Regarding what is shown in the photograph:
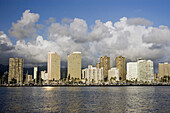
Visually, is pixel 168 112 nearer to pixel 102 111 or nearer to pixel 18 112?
pixel 102 111

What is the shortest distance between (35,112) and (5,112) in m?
9.37

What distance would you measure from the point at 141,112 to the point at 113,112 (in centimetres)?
903

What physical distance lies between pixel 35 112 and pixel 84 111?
1553cm

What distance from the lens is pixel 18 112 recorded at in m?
70.9

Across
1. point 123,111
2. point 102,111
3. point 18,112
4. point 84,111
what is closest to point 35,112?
point 18,112

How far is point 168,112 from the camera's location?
71312 mm

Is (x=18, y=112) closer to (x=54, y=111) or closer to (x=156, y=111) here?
(x=54, y=111)

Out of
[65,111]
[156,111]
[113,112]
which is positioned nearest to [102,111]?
[113,112]

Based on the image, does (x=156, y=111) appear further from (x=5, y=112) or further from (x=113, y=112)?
(x=5, y=112)

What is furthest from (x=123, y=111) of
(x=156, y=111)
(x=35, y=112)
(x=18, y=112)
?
(x=18, y=112)

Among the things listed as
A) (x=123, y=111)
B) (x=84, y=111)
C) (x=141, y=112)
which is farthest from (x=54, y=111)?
(x=141, y=112)

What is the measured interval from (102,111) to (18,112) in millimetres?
26510

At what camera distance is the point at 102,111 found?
2859 inches

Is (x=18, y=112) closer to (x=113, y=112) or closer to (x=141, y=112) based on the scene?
(x=113, y=112)
